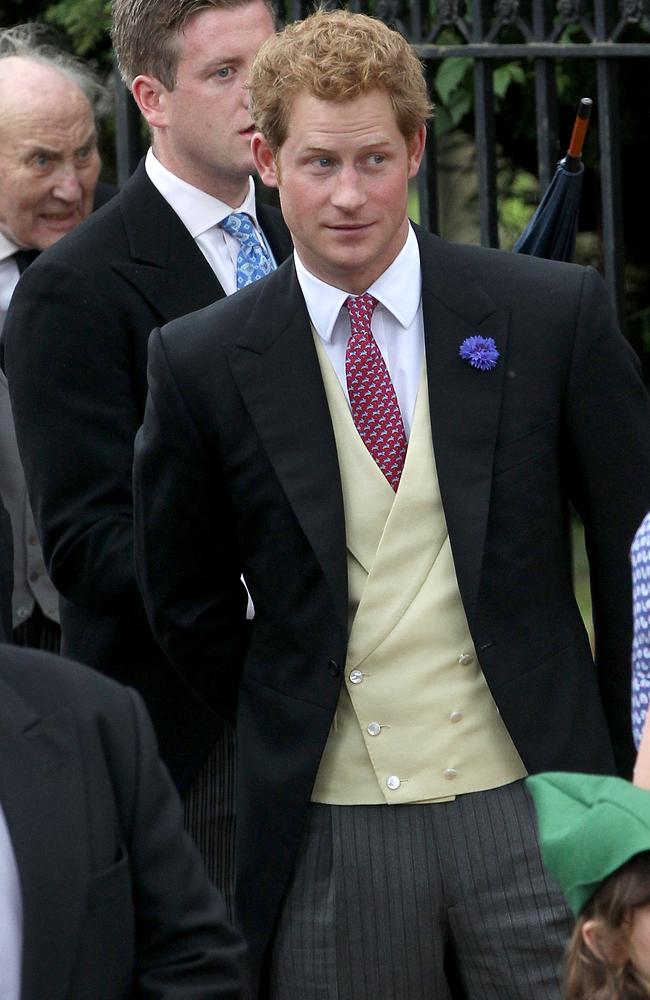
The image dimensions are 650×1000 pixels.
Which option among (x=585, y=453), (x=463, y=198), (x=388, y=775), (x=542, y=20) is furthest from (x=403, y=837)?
(x=463, y=198)

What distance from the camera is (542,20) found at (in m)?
4.62

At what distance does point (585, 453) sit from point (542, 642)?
312 millimetres

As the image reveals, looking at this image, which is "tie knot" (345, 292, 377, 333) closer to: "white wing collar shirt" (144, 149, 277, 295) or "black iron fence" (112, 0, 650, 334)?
"white wing collar shirt" (144, 149, 277, 295)

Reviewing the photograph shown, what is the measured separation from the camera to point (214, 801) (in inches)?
146

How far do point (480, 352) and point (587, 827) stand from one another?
3.23 ft

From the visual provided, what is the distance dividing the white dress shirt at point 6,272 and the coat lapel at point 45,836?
1.94 m

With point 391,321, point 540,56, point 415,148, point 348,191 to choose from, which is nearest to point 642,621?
point 391,321

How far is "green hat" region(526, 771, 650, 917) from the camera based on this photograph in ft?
7.73

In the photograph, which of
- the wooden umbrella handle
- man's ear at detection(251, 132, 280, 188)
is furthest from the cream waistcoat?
the wooden umbrella handle

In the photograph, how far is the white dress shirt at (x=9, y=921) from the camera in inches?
92.7

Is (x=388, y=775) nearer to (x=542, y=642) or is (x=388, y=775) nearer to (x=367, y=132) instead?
(x=542, y=642)

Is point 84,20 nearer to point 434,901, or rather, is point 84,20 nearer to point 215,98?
point 215,98

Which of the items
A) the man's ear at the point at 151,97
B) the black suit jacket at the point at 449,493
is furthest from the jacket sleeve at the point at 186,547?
the man's ear at the point at 151,97

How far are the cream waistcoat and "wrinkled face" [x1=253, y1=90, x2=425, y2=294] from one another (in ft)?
0.99
